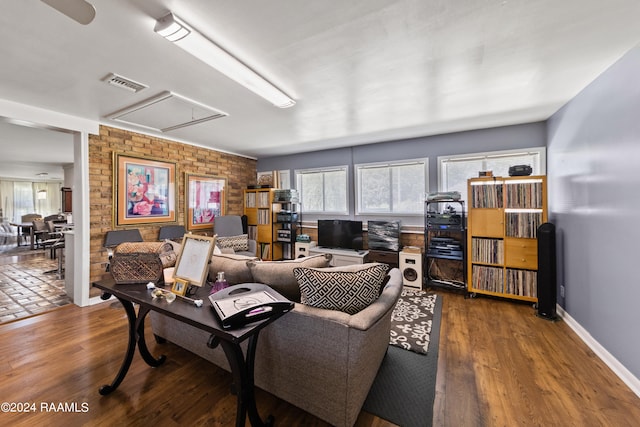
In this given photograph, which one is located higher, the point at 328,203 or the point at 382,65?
the point at 382,65

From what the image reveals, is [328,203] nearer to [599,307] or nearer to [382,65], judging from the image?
[382,65]

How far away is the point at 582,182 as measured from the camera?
2.46m

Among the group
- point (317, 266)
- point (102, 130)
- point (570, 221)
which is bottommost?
point (317, 266)

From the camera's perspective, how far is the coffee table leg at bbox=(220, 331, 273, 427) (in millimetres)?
1226

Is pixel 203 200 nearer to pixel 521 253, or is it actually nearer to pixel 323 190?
pixel 323 190

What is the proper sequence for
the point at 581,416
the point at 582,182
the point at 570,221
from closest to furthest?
the point at 581,416
the point at 582,182
the point at 570,221

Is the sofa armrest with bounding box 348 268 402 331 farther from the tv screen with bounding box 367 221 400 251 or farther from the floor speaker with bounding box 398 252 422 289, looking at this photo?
the tv screen with bounding box 367 221 400 251

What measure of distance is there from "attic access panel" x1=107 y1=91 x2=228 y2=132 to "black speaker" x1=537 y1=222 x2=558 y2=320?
3987mm

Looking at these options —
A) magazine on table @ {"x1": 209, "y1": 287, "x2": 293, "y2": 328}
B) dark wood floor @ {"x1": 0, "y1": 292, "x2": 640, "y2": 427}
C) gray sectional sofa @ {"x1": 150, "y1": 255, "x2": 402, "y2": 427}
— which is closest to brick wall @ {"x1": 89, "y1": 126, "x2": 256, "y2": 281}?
dark wood floor @ {"x1": 0, "y1": 292, "x2": 640, "y2": 427}

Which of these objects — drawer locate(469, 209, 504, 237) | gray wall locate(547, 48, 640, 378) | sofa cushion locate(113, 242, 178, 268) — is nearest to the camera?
sofa cushion locate(113, 242, 178, 268)

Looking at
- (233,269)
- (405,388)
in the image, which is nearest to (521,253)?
(405,388)

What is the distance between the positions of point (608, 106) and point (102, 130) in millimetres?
5479

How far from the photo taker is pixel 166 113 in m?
3.04

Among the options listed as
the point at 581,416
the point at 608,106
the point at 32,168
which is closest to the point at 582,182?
the point at 608,106
